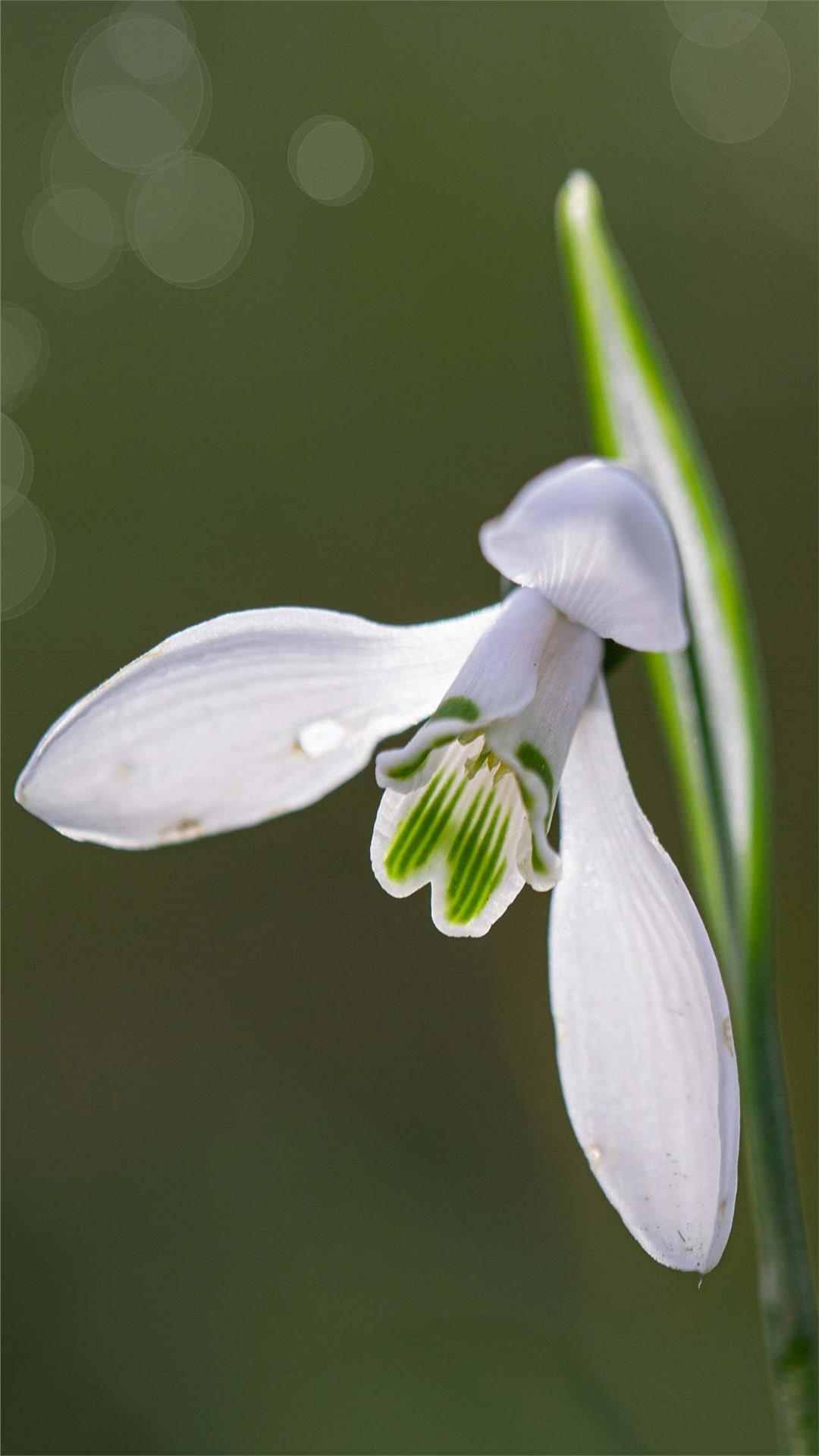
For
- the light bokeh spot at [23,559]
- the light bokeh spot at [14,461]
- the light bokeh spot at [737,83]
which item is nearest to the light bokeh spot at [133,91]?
the light bokeh spot at [14,461]

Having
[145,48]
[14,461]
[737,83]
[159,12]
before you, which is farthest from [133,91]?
[737,83]

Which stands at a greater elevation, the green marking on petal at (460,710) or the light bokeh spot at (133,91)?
the light bokeh spot at (133,91)

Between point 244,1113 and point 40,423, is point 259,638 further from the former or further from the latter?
point 40,423

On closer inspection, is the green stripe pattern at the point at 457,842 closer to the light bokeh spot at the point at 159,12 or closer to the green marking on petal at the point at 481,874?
the green marking on petal at the point at 481,874

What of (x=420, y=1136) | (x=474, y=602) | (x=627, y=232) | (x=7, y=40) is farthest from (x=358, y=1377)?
(x=7, y=40)

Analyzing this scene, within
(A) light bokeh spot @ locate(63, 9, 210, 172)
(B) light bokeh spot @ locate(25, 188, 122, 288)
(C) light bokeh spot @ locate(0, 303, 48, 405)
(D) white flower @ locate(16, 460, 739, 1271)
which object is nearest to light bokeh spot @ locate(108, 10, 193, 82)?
(A) light bokeh spot @ locate(63, 9, 210, 172)
